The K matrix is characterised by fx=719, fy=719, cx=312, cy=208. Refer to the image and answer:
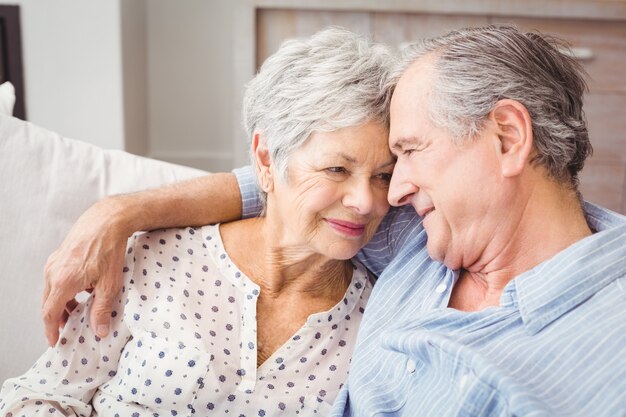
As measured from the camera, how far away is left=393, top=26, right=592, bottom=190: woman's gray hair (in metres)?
1.14

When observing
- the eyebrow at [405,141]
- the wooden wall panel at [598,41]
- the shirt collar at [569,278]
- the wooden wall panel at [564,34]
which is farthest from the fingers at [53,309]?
the wooden wall panel at [598,41]

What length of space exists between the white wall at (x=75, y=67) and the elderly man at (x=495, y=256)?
1791 mm

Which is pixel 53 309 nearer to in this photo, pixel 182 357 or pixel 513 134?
pixel 182 357

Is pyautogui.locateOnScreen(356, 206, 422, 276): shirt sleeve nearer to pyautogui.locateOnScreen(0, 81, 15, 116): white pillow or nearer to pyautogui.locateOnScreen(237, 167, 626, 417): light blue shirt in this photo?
pyautogui.locateOnScreen(237, 167, 626, 417): light blue shirt

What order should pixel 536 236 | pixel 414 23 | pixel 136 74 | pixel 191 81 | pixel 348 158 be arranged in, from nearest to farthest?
pixel 536 236, pixel 348 158, pixel 414 23, pixel 136 74, pixel 191 81

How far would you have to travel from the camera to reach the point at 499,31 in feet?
3.93

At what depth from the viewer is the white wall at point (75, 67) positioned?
2.89m

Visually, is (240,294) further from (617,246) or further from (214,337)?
(617,246)

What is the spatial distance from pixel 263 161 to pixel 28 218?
1.79ft

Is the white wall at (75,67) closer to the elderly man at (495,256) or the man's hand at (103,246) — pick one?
the man's hand at (103,246)

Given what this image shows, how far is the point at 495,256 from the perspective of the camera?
3.93ft

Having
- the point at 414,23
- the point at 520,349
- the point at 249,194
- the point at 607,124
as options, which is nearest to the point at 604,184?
the point at 607,124

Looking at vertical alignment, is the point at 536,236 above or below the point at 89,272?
above

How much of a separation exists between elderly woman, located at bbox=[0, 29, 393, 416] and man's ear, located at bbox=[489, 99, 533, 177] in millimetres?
229
